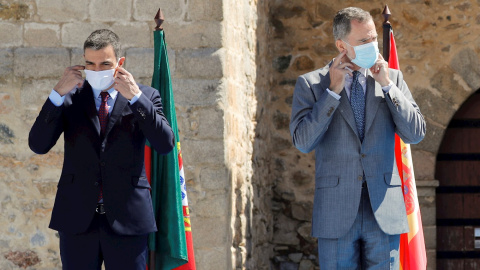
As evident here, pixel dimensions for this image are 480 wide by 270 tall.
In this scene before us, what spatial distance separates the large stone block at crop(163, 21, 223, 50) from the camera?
5.18 metres

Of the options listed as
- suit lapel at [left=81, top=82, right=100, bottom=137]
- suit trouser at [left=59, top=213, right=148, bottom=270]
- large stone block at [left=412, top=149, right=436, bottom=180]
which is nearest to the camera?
suit trouser at [left=59, top=213, right=148, bottom=270]

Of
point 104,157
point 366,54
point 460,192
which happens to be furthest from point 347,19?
point 460,192

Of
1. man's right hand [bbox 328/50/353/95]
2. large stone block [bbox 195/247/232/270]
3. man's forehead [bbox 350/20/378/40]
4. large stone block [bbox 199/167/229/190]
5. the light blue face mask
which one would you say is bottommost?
large stone block [bbox 195/247/232/270]

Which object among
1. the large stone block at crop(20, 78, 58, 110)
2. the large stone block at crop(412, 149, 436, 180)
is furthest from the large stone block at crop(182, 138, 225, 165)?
the large stone block at crop(412, 149, 436, 180)

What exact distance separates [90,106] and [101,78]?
146 mm

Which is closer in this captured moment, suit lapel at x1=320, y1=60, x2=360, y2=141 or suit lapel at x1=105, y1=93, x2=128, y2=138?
suit lapel at x1=105, y1=93, x2=128, y2=138

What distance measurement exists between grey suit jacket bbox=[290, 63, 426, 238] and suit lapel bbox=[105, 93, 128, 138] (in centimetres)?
81

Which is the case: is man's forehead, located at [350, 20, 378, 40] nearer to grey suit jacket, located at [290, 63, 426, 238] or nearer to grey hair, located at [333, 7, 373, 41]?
grey hair, located at [333, 7, 373, 41]

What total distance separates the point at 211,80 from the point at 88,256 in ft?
5.91

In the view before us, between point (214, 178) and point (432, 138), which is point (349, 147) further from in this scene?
point (432, 138)

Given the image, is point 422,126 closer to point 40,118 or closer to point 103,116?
point 103,116

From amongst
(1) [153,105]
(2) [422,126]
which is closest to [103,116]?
(1) [153,105]

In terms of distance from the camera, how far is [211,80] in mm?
5156

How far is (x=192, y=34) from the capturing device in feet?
17.0
